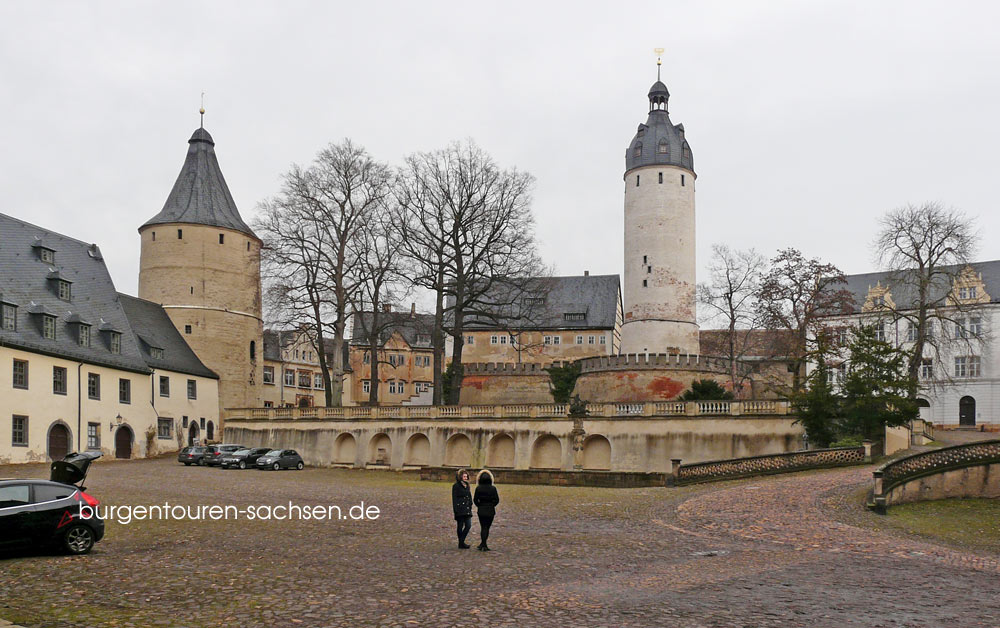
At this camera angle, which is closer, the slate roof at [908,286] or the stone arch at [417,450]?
the stone arch at [417,450]

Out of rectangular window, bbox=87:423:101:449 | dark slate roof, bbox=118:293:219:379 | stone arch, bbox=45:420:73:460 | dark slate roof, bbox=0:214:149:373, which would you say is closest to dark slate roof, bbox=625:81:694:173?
dark slate roof, bbox=118:293:219:379

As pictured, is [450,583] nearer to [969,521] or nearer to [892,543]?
[892,543]

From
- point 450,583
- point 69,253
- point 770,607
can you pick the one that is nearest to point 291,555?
point 450,583

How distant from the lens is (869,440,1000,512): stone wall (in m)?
24.0

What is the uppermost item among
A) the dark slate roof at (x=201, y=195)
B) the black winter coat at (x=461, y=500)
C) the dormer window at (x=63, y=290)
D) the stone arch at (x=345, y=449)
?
the dark slate roof at (x=201, y=195)

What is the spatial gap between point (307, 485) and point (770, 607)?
75.3ft

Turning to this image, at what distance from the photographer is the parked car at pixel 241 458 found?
4225cm

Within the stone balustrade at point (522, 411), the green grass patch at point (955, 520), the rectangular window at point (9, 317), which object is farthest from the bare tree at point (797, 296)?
the rectangular window at point (9, 317)

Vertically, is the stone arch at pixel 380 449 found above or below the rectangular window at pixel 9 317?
below

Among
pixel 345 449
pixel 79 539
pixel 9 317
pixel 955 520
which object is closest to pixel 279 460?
pixel 345 449

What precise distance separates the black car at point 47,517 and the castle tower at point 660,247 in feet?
165

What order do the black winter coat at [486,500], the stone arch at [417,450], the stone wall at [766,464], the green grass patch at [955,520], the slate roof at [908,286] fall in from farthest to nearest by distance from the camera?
1. the slate roof at [908,286]
2. the stone arch at [417,450]
3. the stone wall at [766,464]
4. the green grass patch at [955,520]
5. the black winter coat at [486,500]

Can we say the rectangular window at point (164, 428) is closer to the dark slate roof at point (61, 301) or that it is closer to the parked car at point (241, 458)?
the dark slate roof at point (61, 301)

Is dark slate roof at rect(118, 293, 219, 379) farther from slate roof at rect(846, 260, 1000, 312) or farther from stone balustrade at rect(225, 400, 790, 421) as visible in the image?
slate roof at rect(846, 260, 1000, 312)
